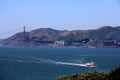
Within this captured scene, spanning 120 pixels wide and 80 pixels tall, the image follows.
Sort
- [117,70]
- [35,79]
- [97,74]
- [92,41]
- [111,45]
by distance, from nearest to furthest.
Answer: [117,70]
[97,74]
[35,79]
[111,45]
[92,41]

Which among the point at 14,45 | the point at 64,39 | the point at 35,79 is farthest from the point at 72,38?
the point at 35,79

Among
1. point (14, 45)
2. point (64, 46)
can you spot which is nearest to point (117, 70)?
point (64, 46)

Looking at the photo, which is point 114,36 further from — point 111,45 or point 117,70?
point 117,70

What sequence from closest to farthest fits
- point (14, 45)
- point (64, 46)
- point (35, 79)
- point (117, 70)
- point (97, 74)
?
point (117, 70), point (97, 74), point (35, 79), point (64, 46), point (14, 45)

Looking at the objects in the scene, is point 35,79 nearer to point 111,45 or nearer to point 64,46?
point 111,45

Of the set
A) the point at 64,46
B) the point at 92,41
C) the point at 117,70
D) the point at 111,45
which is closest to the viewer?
the point at 117,70

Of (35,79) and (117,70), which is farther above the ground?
(117,70)

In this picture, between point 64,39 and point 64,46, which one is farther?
point 64,46

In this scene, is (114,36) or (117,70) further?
(114,36)

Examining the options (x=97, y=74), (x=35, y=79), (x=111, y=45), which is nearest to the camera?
(x=97, y=74)
